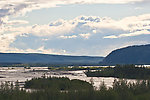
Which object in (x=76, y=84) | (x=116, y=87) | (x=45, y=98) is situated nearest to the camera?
(x=45, y=98)

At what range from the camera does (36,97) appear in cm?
8938

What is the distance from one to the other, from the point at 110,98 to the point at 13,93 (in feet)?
72.9

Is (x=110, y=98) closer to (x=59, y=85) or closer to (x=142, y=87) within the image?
(x=142, y=87)

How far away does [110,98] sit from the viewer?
291 feet

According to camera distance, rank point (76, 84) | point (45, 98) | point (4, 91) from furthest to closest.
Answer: point (76, 84) < point (4, 91) < point (45, 98)

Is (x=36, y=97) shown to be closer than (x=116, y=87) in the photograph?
Yes

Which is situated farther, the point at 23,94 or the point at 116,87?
the point at 116,87

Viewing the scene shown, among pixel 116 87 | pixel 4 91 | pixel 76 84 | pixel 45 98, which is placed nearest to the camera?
pixel 45 98

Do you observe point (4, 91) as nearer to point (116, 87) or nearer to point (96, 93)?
point (96, 93)

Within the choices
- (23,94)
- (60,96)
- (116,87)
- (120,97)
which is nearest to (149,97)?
(120,97)

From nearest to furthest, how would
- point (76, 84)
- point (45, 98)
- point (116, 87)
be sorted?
point (45, 98)
point (116, 87)
point (76, 84)

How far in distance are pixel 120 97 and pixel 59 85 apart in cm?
4817

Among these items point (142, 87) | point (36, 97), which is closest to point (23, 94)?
point (36, 97)

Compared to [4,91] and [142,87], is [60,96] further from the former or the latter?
[142,87]
